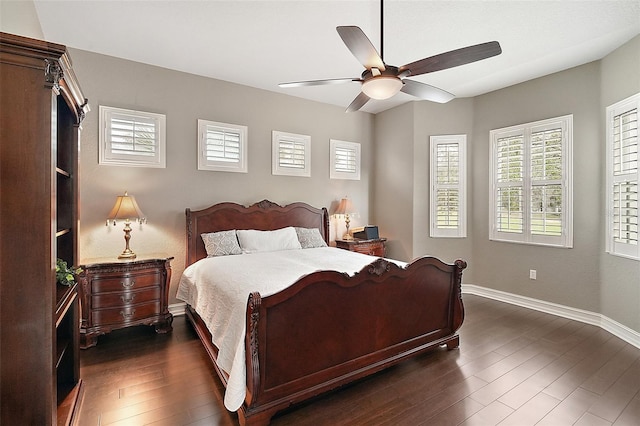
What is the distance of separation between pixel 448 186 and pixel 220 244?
3591 millimetres

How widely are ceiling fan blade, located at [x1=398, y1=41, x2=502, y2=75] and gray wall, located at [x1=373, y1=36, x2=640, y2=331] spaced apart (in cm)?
239

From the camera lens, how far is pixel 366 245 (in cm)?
493

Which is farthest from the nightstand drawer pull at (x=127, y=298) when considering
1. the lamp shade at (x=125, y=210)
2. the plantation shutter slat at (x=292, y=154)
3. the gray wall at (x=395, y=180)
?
the gray wall at (x=395, y=180)

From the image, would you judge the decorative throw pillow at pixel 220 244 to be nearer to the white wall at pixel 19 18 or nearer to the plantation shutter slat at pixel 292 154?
the plantation shutter slat at pixel 292 154

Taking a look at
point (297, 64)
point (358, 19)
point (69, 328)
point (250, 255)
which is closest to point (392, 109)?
point (297, 64)

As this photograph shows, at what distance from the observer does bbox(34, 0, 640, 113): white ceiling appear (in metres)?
2.64

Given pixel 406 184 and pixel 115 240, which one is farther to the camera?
pixel 406 184

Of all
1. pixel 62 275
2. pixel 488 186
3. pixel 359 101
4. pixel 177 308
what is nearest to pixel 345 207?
pixel 488 186

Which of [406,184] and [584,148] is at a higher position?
[584,148]

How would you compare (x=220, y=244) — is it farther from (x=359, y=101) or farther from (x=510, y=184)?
(x=510, y=184)

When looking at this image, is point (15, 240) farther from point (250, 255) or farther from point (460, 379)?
point (460, 379)

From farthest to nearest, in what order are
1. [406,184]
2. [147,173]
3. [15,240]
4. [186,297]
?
[406,184] < [147,173] < [186,297] < [15,240]

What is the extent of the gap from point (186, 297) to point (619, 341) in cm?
459

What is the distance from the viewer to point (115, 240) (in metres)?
3.51
